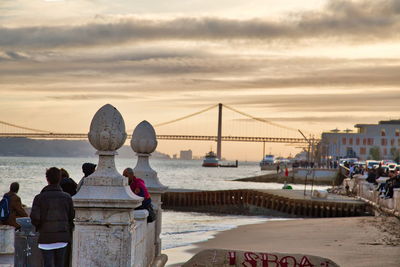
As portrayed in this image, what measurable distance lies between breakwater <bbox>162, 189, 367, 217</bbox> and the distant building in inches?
4917

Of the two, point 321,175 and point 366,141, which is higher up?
point 366,141

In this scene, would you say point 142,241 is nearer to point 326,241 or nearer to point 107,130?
point 107,130

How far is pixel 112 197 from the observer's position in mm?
7730

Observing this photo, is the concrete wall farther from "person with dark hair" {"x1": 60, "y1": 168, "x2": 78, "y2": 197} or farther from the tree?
"person with dark hair" {"x1": 60, "y1": 168, "x2": 78, "y2": 197}

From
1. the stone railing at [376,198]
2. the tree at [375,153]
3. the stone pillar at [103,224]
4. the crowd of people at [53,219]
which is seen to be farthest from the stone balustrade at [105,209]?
the tree at [375,153]

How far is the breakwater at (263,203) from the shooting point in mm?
38400

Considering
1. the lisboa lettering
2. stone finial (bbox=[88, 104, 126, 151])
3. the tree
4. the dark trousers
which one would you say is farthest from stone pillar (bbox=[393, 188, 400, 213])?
the tree

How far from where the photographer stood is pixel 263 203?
148 feet

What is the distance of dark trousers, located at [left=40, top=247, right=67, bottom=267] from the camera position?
825 cm

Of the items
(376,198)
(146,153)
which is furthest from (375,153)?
(146,153)

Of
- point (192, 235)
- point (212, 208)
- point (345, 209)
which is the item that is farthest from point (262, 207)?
point (192, 235)

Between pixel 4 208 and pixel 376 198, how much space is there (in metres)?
23.9

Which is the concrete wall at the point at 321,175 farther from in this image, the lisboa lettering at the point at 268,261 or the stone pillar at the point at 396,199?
the lisboa lettering at the point at 268,261

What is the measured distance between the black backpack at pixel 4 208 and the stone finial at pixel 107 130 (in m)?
4.74
